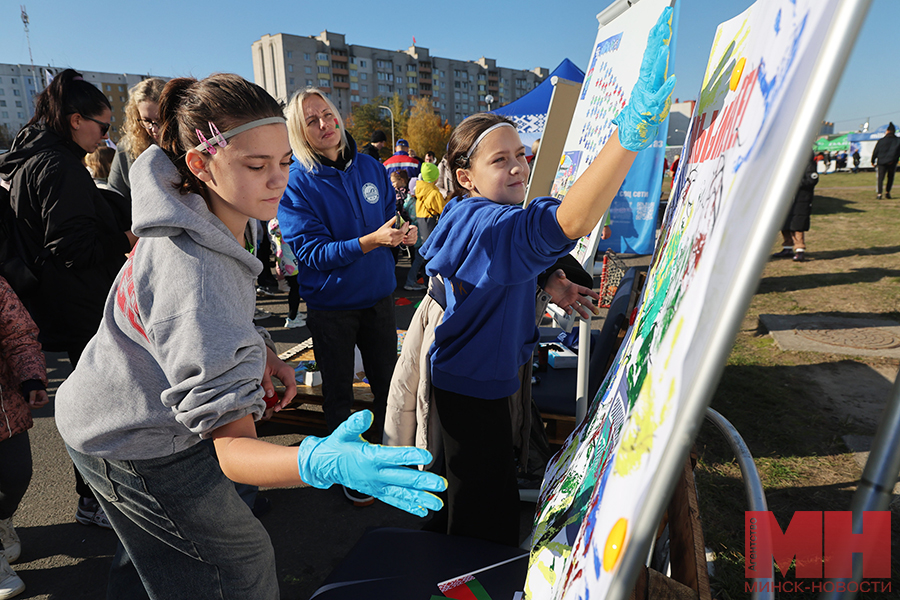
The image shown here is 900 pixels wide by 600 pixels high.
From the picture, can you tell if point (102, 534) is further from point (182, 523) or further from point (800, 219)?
point (800, 219)

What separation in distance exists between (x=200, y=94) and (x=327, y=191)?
1.41 m

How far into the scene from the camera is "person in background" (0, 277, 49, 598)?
2109mm

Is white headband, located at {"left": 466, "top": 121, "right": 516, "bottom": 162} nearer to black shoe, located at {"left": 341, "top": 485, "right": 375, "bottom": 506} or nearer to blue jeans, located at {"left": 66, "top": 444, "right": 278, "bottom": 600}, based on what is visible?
blue jeans, located at {"left": 66, "top": 444, "right": 278, "bottom": 600}

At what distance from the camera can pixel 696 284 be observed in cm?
52

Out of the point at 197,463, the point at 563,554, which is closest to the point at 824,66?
the point at 563,554

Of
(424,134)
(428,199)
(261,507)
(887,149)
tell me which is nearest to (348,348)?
(261,507)

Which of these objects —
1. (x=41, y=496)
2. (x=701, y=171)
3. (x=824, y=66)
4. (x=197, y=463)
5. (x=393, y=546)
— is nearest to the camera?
(x=824, y=66)

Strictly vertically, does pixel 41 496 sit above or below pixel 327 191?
below

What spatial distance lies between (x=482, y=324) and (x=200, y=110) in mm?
1004

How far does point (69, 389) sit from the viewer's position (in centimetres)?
134

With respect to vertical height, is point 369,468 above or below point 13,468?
above

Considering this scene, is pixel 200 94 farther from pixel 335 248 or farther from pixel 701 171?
pixel 335 248

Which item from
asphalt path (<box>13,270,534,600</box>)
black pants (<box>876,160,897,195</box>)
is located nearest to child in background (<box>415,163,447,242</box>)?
asphalt path (<box>13,270,534,600</box>)

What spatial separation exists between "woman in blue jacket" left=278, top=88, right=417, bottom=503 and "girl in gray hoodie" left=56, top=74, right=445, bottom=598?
121 cm
